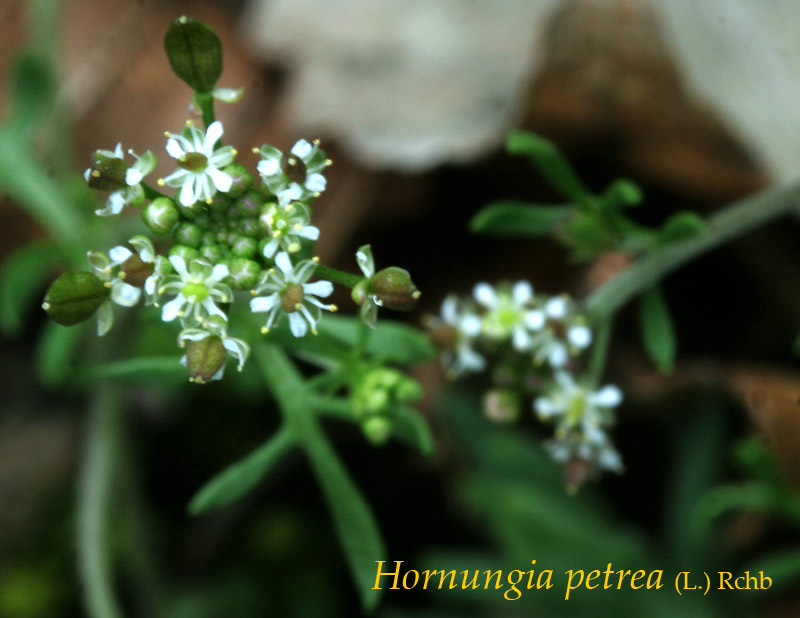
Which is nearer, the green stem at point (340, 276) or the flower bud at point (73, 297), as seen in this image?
the flower bud at point (73, 297)

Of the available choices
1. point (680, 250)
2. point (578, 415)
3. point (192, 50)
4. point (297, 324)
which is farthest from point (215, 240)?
point (680, 250)

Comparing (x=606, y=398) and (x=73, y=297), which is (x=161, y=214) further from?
(x=606, y=398)

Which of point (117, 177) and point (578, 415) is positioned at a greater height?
point (117, 177)

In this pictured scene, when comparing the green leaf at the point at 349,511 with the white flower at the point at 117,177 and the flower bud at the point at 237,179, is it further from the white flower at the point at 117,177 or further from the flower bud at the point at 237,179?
the white flower at the point at 117,177

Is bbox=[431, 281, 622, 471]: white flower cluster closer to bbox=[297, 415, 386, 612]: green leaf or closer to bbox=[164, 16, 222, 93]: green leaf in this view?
bbox=[297, 415, 386, 612]: green leaf

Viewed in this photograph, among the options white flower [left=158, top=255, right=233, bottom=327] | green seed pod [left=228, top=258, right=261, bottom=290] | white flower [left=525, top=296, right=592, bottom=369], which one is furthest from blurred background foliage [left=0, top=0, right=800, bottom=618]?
green seed pod [left=228, top=258, right=261, bottom=290]

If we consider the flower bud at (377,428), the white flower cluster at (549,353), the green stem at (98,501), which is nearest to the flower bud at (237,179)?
the flower bud at (377,428)
